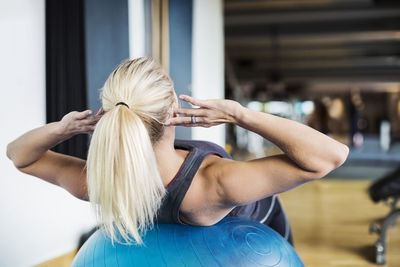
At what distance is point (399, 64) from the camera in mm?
9797

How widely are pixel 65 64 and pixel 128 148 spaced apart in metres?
0.93

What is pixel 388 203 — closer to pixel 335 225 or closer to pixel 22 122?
pixel 335 225

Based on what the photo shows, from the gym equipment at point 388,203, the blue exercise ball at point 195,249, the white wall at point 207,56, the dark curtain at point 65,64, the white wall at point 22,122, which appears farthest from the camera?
the white wall at point 207,56

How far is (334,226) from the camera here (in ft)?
9.74

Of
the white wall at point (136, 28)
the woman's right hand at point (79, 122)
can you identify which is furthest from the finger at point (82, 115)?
the white wall at point (136, 28)

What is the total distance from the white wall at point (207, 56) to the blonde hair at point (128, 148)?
2.15m

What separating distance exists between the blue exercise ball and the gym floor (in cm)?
78

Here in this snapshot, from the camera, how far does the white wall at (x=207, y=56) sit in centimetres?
321

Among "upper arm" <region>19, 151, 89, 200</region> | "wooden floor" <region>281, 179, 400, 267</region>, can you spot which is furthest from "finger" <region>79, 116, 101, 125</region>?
"wooden floor" <region>281, 179, 400, 267</region>

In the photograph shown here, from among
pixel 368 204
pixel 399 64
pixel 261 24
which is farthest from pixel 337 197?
pixel 399 64

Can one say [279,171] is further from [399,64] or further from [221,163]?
[399,64]

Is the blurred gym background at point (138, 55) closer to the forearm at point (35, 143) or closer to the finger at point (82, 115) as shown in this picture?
the forearm at point (35, 143)

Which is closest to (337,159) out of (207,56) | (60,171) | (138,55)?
(60,171)

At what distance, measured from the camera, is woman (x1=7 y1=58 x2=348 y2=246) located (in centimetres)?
85
